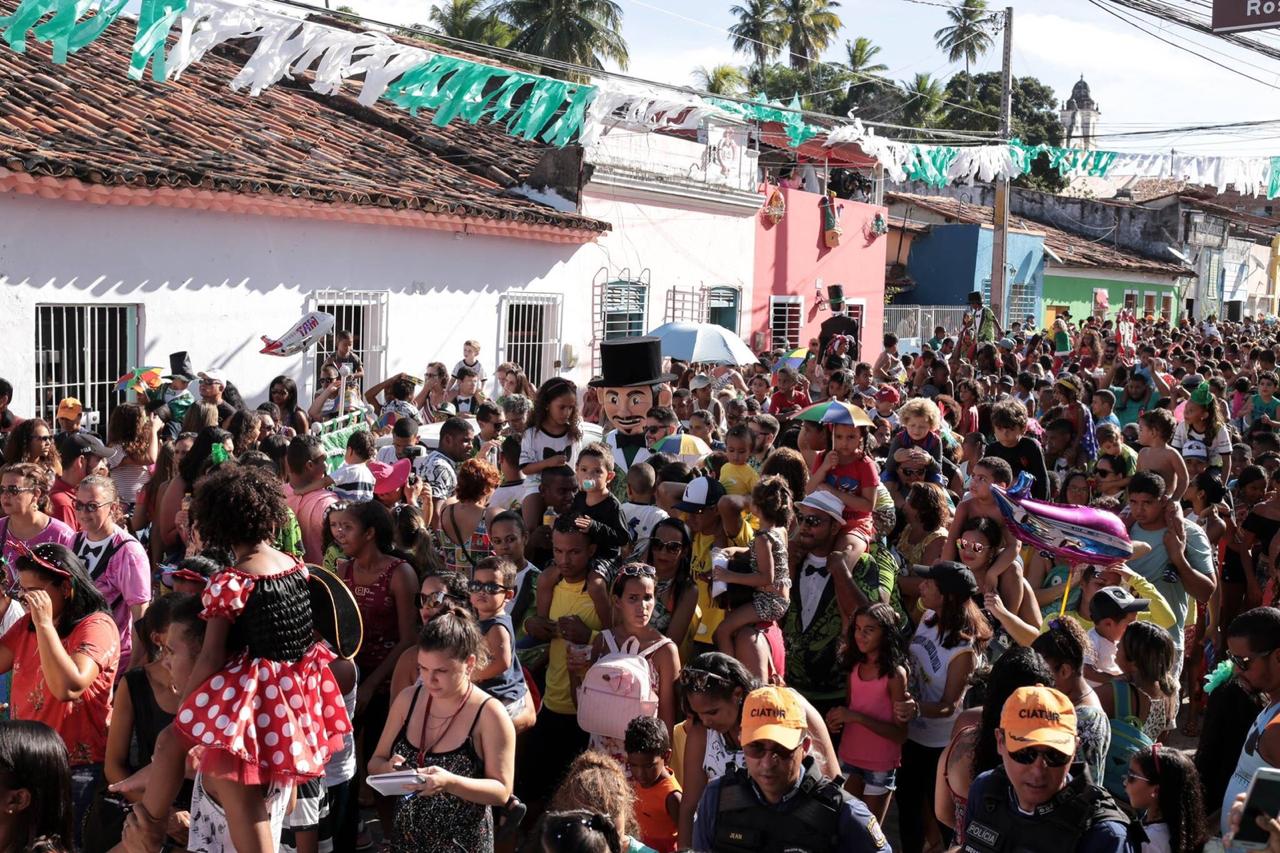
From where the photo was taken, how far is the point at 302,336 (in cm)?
1101

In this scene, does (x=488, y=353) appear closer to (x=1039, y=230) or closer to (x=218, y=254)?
(x=218, y=254)

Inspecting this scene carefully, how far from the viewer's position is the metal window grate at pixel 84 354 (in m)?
10.7

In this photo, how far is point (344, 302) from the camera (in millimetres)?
13719

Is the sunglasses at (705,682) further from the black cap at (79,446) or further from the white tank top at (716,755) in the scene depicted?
the black cap at (79,446)

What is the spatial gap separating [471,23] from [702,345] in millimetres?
30678

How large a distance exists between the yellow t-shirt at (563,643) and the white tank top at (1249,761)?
2.46m

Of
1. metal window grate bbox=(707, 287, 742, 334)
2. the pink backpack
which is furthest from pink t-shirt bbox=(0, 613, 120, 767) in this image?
metal window grate bbox=(707, 287, 742, 334)

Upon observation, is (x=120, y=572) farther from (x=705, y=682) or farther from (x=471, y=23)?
(x=471, y=23)

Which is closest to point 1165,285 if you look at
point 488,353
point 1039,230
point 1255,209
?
point 1039,230

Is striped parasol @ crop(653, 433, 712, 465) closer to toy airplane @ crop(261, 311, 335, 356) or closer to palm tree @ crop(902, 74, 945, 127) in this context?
toy airplane @ crop(261, 311, 335, 356)

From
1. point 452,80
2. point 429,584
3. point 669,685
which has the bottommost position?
point 669,685

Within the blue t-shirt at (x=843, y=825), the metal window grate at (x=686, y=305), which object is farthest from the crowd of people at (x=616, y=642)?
the metal window grate at (x=686, y=305)

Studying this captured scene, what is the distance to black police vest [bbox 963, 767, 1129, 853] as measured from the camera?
351 centimetres

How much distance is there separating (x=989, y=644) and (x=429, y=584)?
250cm
